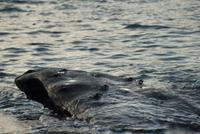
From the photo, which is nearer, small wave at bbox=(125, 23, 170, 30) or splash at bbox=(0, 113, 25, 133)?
splash at bbox=(0, 113, 25, 133)

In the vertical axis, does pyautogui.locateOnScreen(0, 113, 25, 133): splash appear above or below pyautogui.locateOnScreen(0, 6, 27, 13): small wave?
above

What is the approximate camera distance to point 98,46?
13945mm

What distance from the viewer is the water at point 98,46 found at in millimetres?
7945

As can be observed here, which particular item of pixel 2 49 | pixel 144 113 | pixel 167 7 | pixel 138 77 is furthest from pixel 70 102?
pixel 167 7

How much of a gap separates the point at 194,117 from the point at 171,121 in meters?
0.40

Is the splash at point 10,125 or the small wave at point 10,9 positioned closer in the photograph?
the splash at point 10,125

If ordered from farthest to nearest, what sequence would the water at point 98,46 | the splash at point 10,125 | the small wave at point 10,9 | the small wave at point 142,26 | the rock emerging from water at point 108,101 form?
1. the small wave at point 10,9
2. the small wave at point 142,26
3. the water at point 98,46
4. the splash at point 10,125
5. the rock emerging from water at point 108,101

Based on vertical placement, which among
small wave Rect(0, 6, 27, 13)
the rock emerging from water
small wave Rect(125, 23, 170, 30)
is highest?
the rock emerging from water

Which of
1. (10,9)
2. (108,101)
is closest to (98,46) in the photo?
(10,9)

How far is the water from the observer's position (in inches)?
313

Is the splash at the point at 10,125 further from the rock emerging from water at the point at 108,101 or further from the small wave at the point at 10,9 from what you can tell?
the small wave at the point at 10,9

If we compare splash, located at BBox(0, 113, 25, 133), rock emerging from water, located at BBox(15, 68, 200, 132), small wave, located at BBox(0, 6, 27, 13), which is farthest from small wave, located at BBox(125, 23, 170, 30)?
splash, located at BBox(0, 113, 25, 133)

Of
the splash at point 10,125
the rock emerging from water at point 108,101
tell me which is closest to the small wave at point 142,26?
the rock emerging from water at point 108,101

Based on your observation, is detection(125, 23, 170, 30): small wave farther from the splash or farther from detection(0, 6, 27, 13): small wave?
A: the splash
